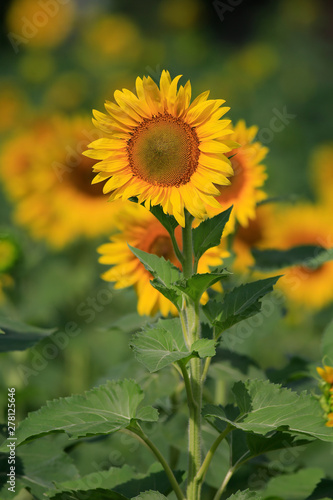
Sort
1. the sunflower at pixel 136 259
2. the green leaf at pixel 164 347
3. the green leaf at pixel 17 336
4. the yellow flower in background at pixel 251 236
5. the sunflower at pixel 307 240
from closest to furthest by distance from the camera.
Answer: the green leaf at pixel 164 347 < the green leaf at pixel 17 336 < the sunflower at pixel 136 259 < the yellow flower in background at pixel 251 236 < the sunflower at pixel 307 240

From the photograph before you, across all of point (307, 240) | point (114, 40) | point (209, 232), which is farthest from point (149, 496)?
point (114, 40)

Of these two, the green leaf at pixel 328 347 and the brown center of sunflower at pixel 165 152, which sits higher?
the brown center of sunflower at pixel 165 152

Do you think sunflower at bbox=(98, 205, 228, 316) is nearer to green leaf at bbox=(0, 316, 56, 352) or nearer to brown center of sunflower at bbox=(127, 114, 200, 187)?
→ green leaf at bbox=(0, 316, 56, 352)

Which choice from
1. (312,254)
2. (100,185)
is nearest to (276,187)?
(100,185)

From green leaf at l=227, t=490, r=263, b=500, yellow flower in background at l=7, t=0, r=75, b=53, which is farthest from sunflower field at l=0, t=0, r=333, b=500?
yellow flower in background at l=7, t=0, r=75, b=53

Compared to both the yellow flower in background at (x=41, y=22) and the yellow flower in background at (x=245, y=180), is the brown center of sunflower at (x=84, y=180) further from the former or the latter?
the yellow flower in background at (x=41, y=22)

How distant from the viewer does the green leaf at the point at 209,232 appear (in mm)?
727

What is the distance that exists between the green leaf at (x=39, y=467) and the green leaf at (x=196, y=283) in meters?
0.34

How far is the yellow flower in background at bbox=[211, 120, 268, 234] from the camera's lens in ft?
3.81

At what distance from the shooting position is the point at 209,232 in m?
0.73

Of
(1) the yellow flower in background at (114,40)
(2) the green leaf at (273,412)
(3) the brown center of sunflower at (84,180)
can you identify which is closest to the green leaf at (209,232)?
(2) the green leaf at (273,412)

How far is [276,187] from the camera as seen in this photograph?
249 cm

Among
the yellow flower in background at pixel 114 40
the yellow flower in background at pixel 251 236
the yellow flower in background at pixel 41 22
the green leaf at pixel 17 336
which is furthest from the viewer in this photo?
the yellow flower in background at pixel 41 22

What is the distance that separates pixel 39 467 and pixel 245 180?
1.87 feet
